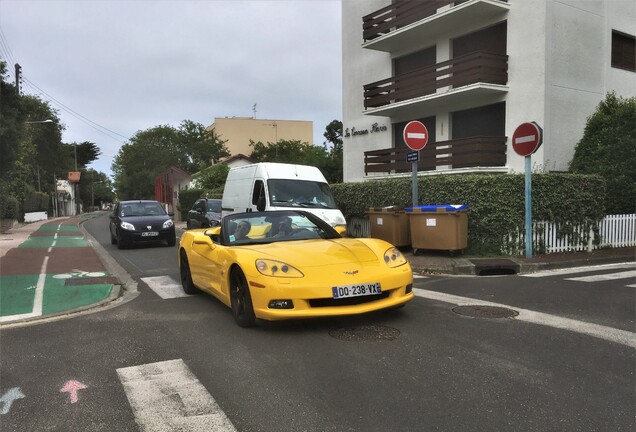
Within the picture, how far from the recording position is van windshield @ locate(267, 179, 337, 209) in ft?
37.8

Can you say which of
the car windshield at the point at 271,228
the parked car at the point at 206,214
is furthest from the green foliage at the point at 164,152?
the car windshield at the point at 271,228

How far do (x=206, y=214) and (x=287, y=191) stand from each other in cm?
769

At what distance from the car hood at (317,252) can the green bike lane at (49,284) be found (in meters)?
3.21

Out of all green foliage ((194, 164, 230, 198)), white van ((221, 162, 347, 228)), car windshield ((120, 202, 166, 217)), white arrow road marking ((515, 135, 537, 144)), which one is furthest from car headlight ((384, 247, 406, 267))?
green foliage ((194, 164, 230, 198))

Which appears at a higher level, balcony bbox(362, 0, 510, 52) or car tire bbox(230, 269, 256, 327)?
balcony bbox(362, 0, 510, 52)

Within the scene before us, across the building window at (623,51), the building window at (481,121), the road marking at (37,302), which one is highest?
the building window at (623,51)

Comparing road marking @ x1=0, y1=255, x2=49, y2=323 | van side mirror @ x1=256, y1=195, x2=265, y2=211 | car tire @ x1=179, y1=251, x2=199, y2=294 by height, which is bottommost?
road marking @ x1=0, y1=255, x2=49, y2=323

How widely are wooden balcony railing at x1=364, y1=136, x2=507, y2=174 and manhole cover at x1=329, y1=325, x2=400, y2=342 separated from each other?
11.0 metres

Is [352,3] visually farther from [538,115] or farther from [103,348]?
[103,348]

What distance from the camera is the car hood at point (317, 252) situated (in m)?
5.09

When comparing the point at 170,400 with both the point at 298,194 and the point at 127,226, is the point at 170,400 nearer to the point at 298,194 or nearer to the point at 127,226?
the point at 298,194

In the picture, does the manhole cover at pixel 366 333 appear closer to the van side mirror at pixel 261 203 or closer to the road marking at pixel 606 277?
the road marking at pixel 606 277

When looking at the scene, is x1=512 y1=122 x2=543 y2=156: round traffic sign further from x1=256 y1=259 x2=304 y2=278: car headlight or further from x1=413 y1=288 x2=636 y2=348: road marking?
x1=256 y1=259 x2=304 y2=278: car headlight

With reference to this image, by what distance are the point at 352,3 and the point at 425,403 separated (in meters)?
21.2
